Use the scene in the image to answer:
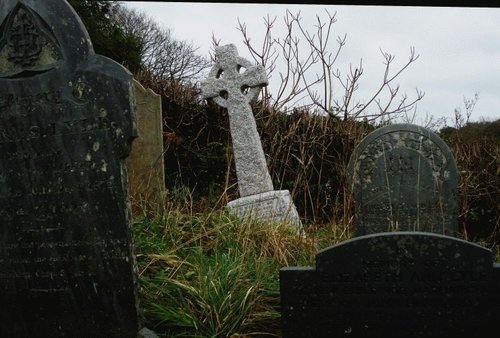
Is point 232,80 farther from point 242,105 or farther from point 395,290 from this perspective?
point 395,290

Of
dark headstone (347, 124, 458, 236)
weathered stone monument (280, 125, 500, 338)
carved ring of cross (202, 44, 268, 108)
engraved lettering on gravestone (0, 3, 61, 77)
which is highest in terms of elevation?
carved ring of cross (202, 44, 268, 108)

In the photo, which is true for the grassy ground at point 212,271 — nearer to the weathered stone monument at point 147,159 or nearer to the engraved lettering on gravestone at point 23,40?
the weathered stone monument at point 147,159

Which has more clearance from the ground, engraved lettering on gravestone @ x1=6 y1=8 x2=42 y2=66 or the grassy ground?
engraved lettering on gravestone @ x1=6 y1=8 x2=42 y2=66

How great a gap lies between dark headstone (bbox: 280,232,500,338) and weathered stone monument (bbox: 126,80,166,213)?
244cm

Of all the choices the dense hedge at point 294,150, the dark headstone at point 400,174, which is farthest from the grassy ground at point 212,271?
the dense hedge at point 294,150

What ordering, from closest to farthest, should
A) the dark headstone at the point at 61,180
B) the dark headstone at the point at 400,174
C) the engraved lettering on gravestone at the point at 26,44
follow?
the dark headstone at the point at 61,180 < the engraved lettering on gravestone at the point at 26,44 < the dark headstone at the point at 400,174

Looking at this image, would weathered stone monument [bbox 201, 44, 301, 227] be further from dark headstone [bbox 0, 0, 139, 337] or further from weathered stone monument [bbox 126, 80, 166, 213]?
dark headstone [bbox 0, 0, 139, 337]

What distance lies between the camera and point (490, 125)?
12.1 meters

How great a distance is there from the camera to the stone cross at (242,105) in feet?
22.0

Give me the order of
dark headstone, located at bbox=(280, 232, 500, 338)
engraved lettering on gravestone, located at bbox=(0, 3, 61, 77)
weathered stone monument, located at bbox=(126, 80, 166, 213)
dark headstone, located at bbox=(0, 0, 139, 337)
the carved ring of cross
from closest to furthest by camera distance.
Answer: dark headstone, located at bbox=(280, 232, 500, 338) → dark headstone, located at bbox=(0, 0, 139, 337) → engraved lettering on gravestone, located at bbox=(0, 3, 61, 77) → weathered stone monument, located at bbox=(126, 80, 166, 213) → the carved ring of cross

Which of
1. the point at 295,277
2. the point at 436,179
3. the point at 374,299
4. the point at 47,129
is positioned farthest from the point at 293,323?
the point at 436,179

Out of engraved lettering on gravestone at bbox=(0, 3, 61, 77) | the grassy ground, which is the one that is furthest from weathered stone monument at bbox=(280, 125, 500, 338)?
engraved lettering on gravestone at bbox=(0, 3, 61, 77)

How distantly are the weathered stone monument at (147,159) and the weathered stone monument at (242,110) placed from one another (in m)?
1.22

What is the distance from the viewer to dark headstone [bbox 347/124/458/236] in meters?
5.58
